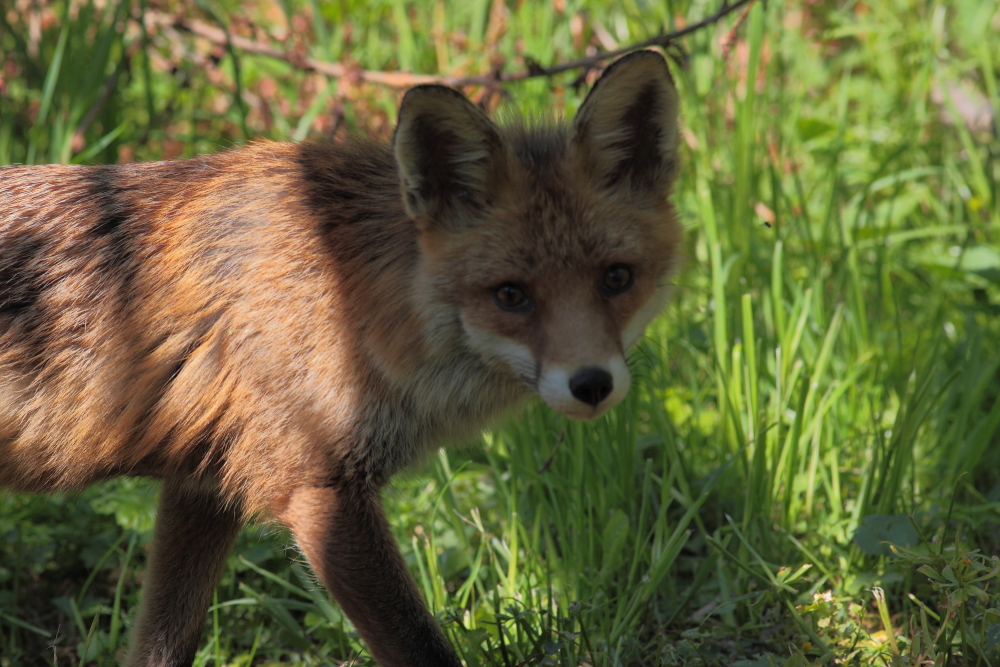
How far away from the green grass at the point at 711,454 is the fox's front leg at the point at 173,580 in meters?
0.23

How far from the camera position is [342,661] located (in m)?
3.38

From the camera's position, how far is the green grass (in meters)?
3.16

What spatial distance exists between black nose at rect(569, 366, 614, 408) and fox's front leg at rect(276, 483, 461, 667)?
2.56ft

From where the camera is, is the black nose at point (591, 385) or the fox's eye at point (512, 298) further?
the fox's eye at point (512, 298)

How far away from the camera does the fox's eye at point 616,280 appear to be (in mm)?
2617

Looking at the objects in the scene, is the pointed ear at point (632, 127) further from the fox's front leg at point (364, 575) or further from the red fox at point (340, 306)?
the fox's front leg at point (364, 575)

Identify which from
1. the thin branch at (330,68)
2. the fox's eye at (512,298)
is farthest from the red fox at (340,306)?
the thin branch at (330,68)

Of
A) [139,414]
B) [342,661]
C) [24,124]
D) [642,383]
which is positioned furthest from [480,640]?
[24,124]

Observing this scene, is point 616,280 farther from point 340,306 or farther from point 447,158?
point 340,306

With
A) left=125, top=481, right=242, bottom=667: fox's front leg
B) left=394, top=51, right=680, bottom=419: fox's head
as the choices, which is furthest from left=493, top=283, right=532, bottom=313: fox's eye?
→ left=125, top=481, right=242, bottom=667: fox's front leg

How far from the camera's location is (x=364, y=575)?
103 inches

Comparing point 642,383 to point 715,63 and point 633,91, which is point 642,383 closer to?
point 633,91

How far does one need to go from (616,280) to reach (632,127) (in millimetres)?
513

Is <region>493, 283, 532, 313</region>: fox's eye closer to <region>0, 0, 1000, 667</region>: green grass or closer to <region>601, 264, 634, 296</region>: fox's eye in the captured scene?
<region>601, 264, 634, 296</region>: fox's eye
